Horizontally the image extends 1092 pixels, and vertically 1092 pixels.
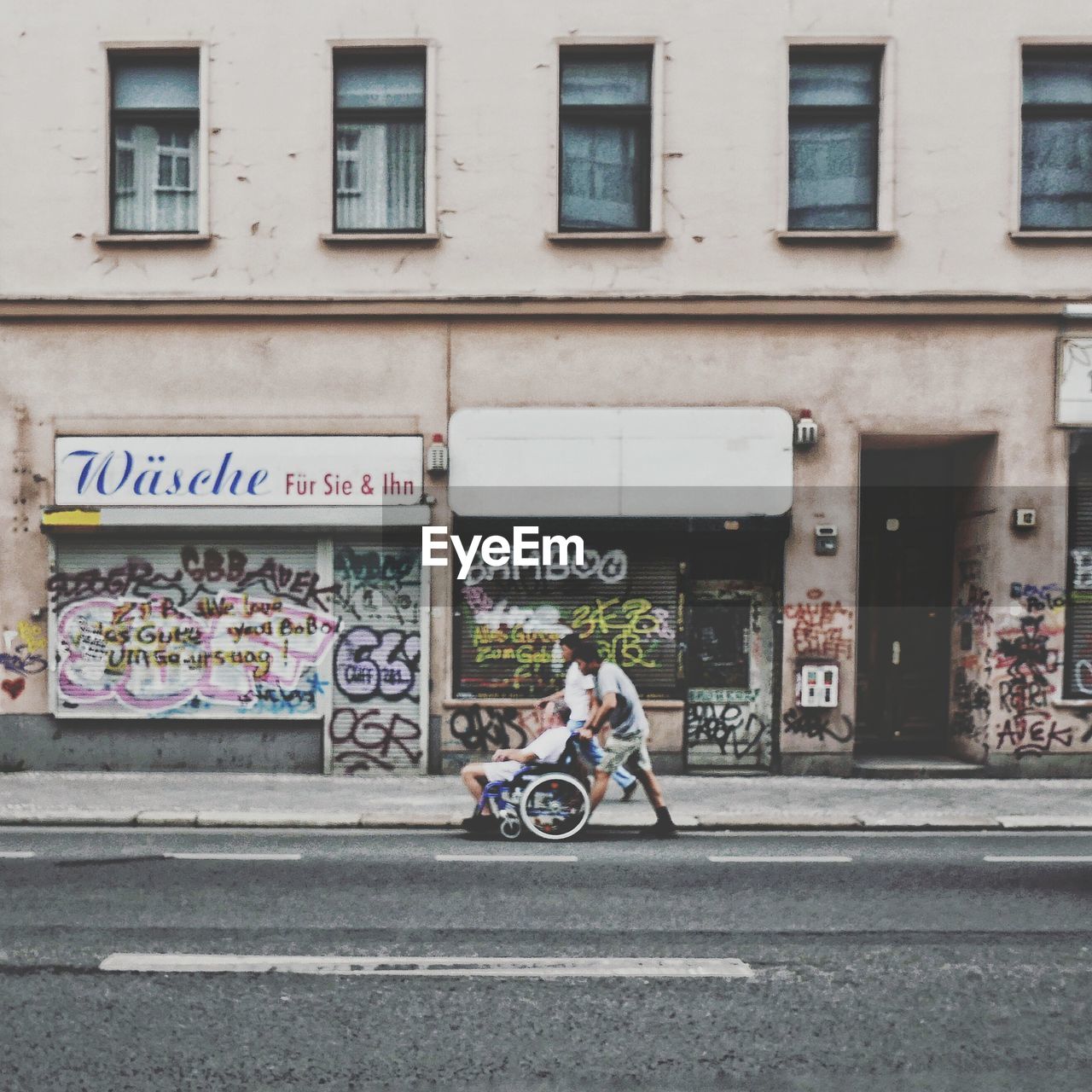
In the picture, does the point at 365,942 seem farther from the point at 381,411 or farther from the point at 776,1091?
the point at 381,411

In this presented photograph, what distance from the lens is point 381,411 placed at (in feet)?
42.8

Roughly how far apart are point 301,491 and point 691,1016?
29.1ft

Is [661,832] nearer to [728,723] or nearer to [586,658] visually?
[586,658]

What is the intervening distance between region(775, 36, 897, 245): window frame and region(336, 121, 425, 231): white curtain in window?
402cm

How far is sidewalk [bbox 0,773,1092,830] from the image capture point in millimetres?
10477

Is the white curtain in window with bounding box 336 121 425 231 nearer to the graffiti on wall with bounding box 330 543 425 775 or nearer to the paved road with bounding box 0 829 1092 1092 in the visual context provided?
the graffiti on wall with bounding box 330 543 425 775

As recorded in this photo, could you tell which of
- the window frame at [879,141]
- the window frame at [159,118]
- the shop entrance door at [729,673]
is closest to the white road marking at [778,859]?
the shop entrance door at [729,673]

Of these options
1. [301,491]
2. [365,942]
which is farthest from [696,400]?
[365,942]

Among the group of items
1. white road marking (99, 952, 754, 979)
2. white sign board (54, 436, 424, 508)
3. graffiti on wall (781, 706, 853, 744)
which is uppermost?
white sign board (54, 436, 424, 508)

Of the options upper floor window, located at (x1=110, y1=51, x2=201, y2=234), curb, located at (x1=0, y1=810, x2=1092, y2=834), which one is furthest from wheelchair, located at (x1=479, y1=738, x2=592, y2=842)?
upper floor window, located at (x1=110, y1=51, x2=201, y2=234)

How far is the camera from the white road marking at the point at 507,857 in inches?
343

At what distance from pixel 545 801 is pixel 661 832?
3.83 feet

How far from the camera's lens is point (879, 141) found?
13.1 meters

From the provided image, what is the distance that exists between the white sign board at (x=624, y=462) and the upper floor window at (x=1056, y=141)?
3768 mm
